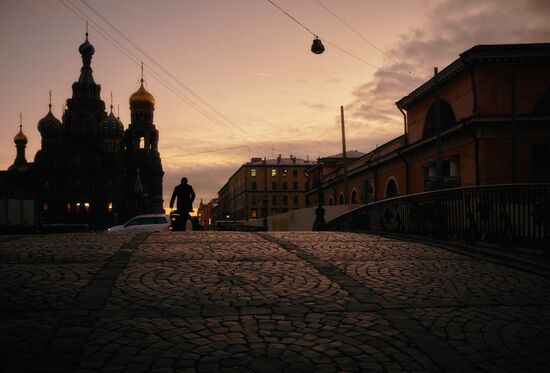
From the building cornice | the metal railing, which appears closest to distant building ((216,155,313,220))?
the building cornice

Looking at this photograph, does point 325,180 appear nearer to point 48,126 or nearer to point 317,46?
point 317,46

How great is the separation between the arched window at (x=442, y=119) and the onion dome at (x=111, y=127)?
6850cm

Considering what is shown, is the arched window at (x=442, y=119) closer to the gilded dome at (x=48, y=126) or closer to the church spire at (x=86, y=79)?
the church spire at (x=86, y=79)

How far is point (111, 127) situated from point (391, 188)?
64.4 meters

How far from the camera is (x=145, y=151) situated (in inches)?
3725

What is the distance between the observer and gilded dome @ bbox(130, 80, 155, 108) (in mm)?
93000

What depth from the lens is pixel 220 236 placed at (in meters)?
12.8

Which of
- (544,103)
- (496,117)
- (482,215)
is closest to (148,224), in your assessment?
(482,215)

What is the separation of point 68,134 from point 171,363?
90562 millimetres

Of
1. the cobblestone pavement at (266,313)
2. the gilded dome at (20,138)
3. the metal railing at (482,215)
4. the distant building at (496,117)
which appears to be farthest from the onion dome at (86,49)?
the cobblestone pavement at (266,313)

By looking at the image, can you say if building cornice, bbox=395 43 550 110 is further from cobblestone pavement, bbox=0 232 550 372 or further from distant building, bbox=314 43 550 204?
cobblestone pavement, bbox=0 232 550 372

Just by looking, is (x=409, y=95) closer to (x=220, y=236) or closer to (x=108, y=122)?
(x=220, y=236)

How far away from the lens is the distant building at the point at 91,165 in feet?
271

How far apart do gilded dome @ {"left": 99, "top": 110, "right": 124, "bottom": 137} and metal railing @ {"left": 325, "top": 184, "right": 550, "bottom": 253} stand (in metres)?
80.2
